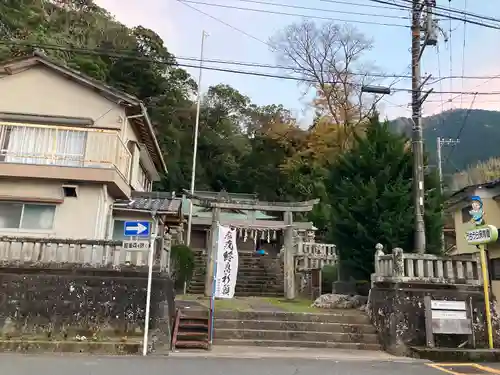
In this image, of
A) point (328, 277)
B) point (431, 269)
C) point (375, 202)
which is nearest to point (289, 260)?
point (328, 277)

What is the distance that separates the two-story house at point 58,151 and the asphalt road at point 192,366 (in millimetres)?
5214

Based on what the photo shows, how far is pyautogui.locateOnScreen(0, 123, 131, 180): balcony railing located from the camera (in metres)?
13.1

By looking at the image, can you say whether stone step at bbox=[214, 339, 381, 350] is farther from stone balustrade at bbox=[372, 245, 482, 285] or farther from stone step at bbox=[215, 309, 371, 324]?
stone balustrade at bbox=[372, 245, 482, 285]

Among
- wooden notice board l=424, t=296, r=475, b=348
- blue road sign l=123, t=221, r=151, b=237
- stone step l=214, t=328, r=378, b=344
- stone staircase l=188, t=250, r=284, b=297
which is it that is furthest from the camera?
stone staircase l=188, t=250, r=284, b=297

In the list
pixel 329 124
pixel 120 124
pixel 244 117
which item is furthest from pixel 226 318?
pixel 244 117

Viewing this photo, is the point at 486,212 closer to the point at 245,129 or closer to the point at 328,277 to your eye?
the point at 328,277

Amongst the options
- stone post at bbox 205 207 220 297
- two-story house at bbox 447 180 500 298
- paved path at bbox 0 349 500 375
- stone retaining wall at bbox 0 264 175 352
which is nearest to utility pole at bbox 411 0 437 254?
paved path at bbox 0 349 500 375

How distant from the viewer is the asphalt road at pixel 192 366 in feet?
24.8

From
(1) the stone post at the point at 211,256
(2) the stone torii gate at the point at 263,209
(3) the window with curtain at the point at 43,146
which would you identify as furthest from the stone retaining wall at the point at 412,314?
(3) the window with curtain at the point at 43,146

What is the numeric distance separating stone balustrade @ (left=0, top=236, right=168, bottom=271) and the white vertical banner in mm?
2074

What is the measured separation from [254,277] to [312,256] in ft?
16.1

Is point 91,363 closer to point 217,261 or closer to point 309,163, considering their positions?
point 217,261

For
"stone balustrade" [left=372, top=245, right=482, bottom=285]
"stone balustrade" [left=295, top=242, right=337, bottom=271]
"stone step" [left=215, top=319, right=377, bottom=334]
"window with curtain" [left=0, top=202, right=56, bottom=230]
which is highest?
"window with curtain" [left=0, top=202, right=56, bottom=230]

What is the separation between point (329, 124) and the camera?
34188 mm
